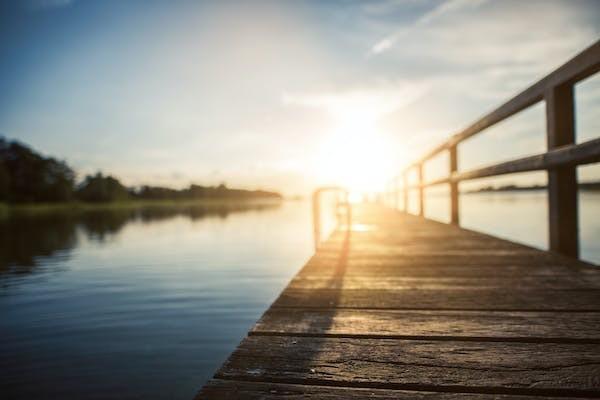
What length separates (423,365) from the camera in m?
1.05

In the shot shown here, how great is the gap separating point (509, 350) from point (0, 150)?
102 meters

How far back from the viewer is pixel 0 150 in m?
78.6

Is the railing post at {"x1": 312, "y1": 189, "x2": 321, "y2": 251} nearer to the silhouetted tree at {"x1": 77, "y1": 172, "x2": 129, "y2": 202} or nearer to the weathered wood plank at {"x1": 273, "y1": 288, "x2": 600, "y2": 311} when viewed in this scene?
the weathered wood plank at {"x1": 273, "y1": 288, "x2": 600, "y2": 311}

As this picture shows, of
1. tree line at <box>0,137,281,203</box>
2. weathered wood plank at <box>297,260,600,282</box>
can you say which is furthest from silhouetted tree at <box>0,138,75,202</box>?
weathered wood plank at <box>297,260,600,282</box>

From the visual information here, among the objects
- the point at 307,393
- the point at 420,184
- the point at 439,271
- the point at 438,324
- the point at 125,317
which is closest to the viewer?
the point at 307,393

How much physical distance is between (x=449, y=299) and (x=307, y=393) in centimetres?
106

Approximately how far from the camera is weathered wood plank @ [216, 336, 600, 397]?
0.94 metres

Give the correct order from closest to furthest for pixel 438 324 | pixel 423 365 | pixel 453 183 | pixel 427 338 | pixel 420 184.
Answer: pixel 423 365
pixel 427 338
pixel 438 324
pixel 453 183
pixel 420 184

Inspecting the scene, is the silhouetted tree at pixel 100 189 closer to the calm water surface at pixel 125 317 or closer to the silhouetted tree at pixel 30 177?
the silhouetted tree at pixel 30 177

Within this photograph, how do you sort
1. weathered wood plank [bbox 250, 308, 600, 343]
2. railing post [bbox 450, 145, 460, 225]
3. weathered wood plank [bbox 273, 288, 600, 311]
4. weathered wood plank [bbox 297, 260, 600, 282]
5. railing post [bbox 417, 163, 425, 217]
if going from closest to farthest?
weathered wood plank [bbox 250, 308, 600, 343] < weathered wood plank [bbox 273, 288, 600, 311] < weathered wood plank [bbox 297, 260, 600, 282] < railing post [bbox 450, 145, 460, 225] < railing post [bbox 417, 163, 425, 217]

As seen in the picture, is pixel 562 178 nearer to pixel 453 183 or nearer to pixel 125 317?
pixel 453 183

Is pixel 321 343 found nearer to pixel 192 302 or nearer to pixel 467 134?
pixel 467 134

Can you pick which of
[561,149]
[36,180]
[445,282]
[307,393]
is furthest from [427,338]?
[36,180]

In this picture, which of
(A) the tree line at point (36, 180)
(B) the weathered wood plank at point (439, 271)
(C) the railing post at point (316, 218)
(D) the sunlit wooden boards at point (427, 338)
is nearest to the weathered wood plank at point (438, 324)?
(D) the sunlit wooden boards at point (427, 338)
